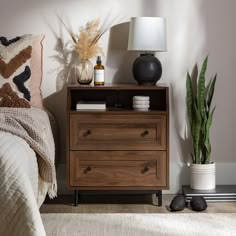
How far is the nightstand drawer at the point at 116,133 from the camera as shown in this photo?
4156 mm

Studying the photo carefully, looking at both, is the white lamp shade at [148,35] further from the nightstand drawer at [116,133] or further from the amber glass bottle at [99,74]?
the nightstand drawer at [116,133]

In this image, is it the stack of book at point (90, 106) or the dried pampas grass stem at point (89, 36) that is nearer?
the stack of book at point (90, 106)

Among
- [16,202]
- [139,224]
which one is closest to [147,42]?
[139,224]

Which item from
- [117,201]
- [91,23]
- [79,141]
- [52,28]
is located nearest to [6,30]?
[52,28]

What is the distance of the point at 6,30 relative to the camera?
4520 mm

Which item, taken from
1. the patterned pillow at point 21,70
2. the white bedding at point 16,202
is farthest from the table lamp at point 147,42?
the white bedding at point 16,202

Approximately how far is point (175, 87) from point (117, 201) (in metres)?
0.92

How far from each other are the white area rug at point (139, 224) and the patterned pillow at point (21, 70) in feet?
2.60

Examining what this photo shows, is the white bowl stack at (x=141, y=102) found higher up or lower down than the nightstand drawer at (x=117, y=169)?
higher up

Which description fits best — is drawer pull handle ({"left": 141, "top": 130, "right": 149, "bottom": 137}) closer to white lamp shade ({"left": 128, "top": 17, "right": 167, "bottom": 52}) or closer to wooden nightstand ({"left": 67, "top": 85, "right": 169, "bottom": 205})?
wooden nightstand ({"left": 67, "top": 85, "right": 169, "bottom": 205})

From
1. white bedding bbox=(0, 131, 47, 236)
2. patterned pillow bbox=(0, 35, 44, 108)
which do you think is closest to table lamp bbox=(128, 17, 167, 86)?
patterned pillow bbox=(0, 35, 44, 108)

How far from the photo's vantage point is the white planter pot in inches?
173

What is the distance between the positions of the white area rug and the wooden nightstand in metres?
0.29

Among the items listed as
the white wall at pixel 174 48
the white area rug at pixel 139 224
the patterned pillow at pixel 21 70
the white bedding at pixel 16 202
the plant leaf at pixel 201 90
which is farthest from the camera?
the white wall at pixel 174 48
